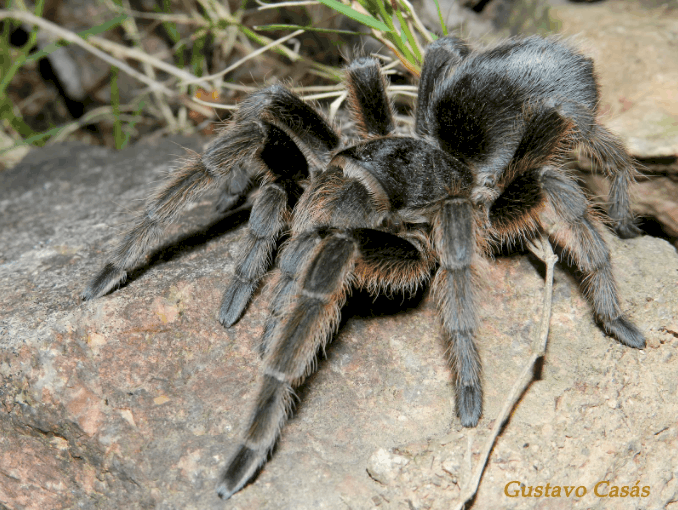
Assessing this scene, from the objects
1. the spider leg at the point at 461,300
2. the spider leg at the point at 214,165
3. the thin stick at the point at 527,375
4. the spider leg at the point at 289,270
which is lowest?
the thin stick at the point at 527,375

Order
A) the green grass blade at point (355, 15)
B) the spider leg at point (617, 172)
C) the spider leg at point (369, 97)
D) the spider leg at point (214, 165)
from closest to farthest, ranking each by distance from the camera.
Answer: the spider leg at point (214, 165)
the spider leg at point (617, 172)
the spider leg at point (369, 97)
the green grass blade at point (355, 15)

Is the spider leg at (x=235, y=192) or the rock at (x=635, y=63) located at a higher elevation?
the spider leg at (x=235, y=192)

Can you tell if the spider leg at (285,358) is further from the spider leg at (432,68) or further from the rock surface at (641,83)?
the rock surface at (641,83)

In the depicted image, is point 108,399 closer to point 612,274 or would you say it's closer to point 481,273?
point 481,273

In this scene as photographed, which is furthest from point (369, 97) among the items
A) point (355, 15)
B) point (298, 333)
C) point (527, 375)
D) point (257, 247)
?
point (527, 375)

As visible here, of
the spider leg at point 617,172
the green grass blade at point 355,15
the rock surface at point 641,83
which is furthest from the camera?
the rock surface at point 641,83

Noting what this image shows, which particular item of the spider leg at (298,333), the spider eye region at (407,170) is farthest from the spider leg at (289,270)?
the spider eye region at (407,170)

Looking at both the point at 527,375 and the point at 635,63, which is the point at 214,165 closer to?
the point at 527,375

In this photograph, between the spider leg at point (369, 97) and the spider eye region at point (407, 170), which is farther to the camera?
the spider leg at point (369, 97)
